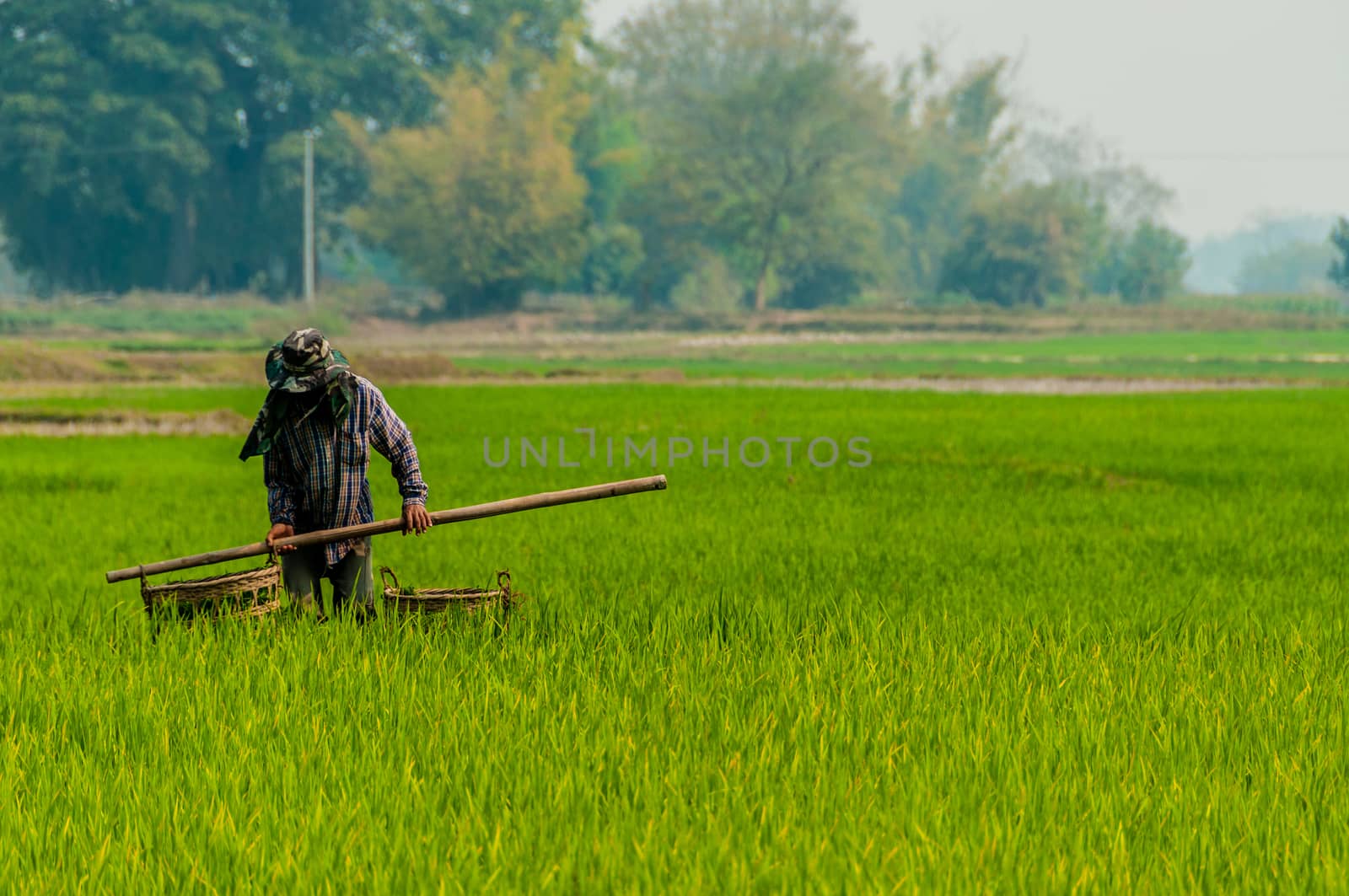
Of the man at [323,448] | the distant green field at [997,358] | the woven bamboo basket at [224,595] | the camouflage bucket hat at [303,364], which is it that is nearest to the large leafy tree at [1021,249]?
the distant green field at [997,358]

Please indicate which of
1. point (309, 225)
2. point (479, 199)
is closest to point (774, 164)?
point (479, 199)

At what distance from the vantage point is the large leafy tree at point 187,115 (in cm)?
5294

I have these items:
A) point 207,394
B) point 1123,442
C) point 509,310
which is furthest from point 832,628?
point 509,310

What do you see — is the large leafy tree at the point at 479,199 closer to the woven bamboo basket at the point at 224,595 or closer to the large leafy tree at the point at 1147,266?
the large leafy tree at the point at 1147,266

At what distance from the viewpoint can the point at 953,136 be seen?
3137 inches

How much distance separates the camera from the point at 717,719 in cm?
425

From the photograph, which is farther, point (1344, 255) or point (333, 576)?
point (1344, 255)

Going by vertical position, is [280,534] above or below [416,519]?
below

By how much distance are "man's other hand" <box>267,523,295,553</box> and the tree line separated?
158ft

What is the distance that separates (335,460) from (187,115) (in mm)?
53171

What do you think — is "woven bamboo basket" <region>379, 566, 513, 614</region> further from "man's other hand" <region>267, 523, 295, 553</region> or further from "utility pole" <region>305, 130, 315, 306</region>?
"utility pole" <region>305, 130, 315, 306</region>

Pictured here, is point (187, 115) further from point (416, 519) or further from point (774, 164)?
point (416, 519)

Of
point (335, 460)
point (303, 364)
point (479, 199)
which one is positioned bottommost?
point (335, 460)

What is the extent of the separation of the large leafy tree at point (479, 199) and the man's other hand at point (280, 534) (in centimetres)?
4833
